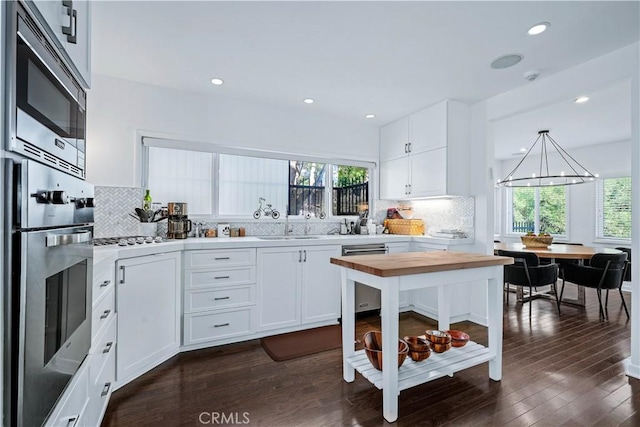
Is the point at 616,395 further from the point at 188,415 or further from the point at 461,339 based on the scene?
the point at 188,415

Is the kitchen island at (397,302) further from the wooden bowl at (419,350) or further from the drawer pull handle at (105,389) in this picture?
the drawer pull handle at (105,389)

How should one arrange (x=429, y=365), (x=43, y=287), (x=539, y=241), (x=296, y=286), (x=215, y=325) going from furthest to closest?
(x=539, y=241) < (x=296, y=286) < (x=215, y=325) < (x=429, y=365) < (x=43, y=287)

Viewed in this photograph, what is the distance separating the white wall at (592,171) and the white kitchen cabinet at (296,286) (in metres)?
5.02

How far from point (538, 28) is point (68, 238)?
9.27ft

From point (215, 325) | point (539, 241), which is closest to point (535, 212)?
point (539, 241)

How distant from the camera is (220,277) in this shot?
109 inches

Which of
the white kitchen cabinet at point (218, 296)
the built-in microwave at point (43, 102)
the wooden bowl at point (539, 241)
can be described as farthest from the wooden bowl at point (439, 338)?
the wooden bowl at point (539, 241)

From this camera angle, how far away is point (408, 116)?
3912mm

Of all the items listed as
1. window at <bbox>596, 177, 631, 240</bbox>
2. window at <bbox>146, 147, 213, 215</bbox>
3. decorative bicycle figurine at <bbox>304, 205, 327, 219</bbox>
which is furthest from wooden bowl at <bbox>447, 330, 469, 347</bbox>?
window at <bbox>596, 177, 631, 240</bbox>

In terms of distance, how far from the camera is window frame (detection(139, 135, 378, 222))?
3.08 m

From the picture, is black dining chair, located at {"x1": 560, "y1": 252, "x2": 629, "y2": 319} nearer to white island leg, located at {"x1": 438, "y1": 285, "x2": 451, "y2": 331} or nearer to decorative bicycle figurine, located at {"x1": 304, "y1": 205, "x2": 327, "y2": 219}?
white island leg, located at {"x1": 438, "y1": 285, "x2": 451, "y2": 331}

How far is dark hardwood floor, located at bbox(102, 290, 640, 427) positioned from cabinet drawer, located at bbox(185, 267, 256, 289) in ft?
1.83

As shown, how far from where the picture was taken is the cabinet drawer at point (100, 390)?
1.39 meters

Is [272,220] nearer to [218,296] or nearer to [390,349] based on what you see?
[218,296]
